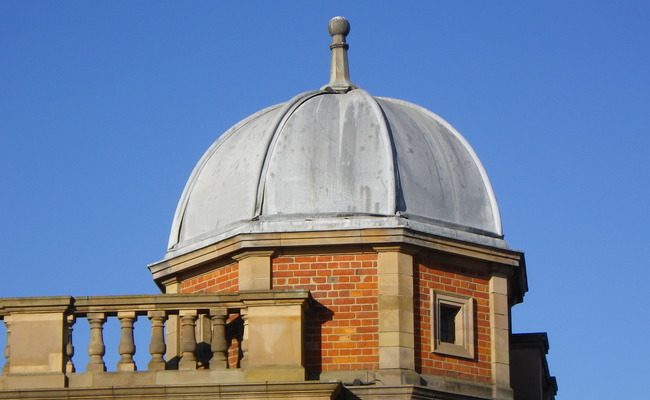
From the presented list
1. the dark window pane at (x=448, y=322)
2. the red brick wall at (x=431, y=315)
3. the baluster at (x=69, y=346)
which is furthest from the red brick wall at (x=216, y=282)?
the dark window pane at (x=448, y=322)

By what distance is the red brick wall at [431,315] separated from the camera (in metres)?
25.9

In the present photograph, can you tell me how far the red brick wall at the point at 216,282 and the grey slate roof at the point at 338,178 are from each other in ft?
1.57

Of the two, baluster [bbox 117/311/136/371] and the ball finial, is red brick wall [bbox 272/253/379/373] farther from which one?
the ball finial

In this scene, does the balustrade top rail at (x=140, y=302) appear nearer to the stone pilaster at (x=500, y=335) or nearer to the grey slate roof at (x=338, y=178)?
the grey slate roof at (x=338, y=178)

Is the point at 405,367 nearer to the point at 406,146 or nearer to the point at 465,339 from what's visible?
the point at 465,339

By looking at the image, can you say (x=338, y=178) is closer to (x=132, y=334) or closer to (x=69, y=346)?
(x=132, y=334)

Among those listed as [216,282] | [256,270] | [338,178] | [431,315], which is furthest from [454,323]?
[216,282]

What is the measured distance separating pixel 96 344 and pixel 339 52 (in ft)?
25.6

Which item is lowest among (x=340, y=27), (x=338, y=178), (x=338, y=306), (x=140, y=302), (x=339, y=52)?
(x=140, y=302)

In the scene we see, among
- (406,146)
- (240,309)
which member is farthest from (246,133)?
(240,309)

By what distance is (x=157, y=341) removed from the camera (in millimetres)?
24109

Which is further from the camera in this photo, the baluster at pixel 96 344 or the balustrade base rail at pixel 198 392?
the baluster at pixel 96 344

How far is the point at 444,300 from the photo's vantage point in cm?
2636

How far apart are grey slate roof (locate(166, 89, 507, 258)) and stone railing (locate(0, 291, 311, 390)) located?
2241mm
